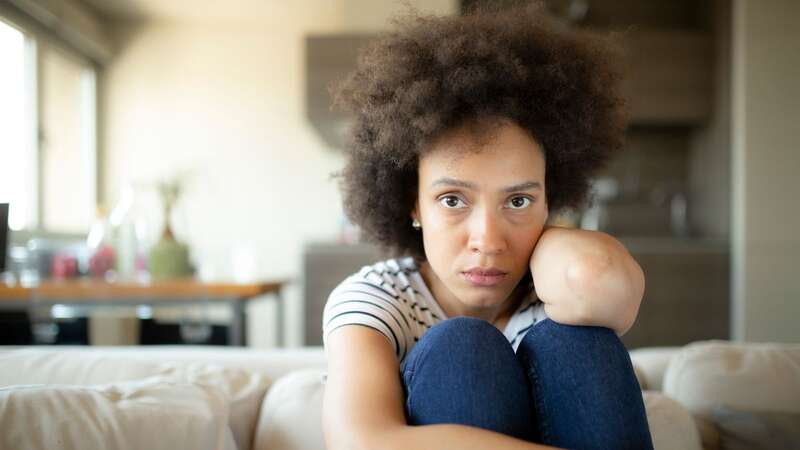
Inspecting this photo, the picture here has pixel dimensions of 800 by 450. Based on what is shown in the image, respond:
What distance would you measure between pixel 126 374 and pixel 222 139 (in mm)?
3867

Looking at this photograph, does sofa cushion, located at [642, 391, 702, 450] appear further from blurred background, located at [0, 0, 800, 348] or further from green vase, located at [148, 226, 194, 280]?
green vase, located at [148, 226, 194, 280]

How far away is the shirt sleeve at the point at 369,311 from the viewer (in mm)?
859

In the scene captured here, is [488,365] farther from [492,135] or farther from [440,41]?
[440,41]

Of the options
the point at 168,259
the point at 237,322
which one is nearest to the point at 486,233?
the point at 237,322

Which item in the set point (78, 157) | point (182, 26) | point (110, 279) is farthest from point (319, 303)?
point (182, 26)

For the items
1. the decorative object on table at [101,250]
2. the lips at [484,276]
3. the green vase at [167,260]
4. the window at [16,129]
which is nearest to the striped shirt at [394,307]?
the lips at [484,276]

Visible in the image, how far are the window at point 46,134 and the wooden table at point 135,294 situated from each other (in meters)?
1.12

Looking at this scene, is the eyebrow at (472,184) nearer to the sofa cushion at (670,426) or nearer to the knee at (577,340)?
the knee at (577,340)

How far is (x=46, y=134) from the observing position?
13.4ft

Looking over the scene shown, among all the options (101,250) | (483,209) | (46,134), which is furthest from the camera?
(46,134)

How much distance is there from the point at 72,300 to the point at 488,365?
2.12 meters

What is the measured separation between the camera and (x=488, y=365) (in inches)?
30.1

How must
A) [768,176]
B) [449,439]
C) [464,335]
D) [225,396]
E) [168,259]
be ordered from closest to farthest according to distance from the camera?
[449,439] → [464,335] → [225,396] → [168,259] → [768,176]

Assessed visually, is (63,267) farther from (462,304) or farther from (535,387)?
(535,387)
